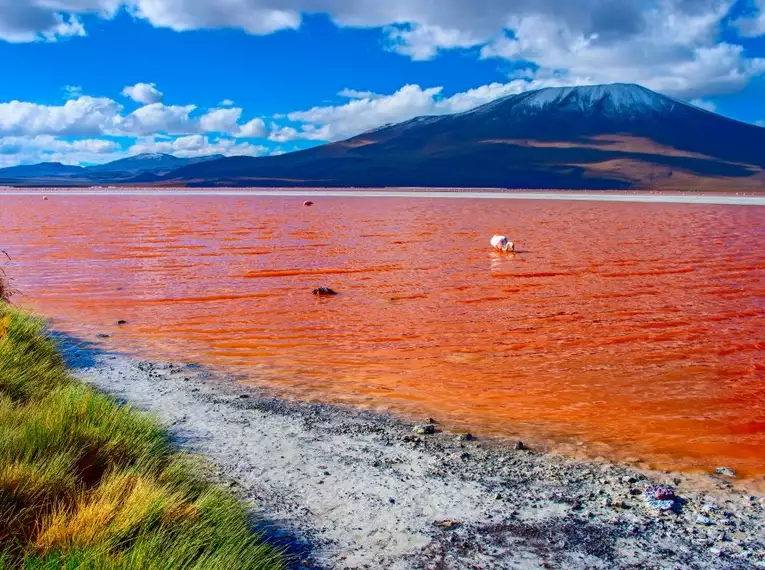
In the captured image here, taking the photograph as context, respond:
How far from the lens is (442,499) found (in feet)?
13.8

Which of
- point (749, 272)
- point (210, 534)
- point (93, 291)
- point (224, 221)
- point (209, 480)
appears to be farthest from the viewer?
point (224, 221)

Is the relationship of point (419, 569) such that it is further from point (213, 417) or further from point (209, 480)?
point (213, 417)

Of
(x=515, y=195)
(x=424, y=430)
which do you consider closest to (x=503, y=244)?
(x=424, y=430)

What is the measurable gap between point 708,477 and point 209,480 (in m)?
3.39

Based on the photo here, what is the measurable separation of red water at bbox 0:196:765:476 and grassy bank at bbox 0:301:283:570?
235 centimetres

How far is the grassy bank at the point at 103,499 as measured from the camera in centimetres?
294

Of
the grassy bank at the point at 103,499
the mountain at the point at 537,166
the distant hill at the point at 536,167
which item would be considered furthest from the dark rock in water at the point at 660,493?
the distant hill at the point at 536,167

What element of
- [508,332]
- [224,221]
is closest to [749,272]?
[508,332]

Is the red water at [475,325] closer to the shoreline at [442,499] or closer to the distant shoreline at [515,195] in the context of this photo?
the shoreline at [442,499]

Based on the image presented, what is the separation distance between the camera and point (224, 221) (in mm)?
29281

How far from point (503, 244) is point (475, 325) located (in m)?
9.11

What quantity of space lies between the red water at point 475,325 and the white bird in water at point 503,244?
14.0 inches

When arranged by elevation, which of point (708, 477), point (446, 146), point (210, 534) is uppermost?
point (446, 146)

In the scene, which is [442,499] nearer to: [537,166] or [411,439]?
[411,439]
